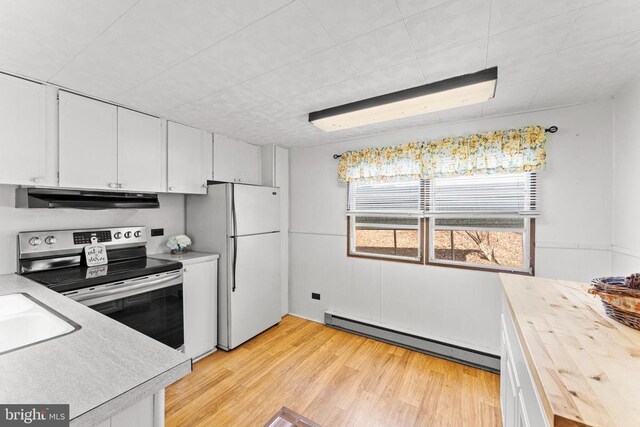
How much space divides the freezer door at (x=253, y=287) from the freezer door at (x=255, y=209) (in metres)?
0.10

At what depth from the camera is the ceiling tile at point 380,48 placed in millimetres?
1349

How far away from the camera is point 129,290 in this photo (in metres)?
2.04

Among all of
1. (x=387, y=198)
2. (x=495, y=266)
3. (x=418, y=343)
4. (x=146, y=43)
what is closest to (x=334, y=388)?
(x=418, y=343)

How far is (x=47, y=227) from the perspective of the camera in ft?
7.04

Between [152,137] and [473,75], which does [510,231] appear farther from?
[152,137]

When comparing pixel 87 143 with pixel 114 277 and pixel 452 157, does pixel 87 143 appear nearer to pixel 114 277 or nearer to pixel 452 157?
pixel 114 277

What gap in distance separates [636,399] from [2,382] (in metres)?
1.69

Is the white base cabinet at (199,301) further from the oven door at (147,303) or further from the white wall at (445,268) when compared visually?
the white wall at (445,268)

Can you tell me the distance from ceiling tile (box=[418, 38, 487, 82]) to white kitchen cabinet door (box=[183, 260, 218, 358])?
2.59 metres

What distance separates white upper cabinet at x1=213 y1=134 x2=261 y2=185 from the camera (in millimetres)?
3084

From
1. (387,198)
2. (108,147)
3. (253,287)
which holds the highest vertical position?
(108,147)

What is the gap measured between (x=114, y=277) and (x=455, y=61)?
2.76 m

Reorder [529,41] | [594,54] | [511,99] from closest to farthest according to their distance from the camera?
[529,41], [594,54], [511,99]

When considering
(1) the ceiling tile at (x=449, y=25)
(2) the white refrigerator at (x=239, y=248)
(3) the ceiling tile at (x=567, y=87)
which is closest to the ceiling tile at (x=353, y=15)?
(1) the ceiling tile at (x=449, y=25)
